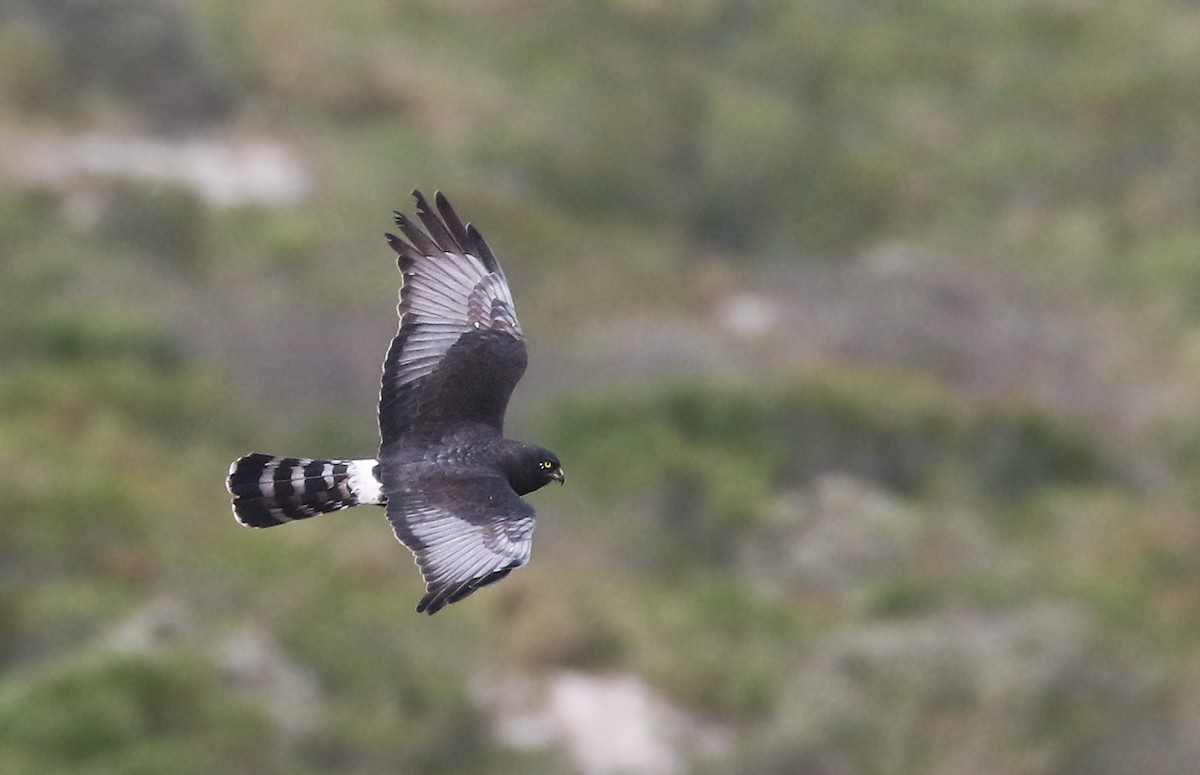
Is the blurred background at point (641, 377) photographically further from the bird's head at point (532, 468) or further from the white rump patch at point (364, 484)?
the white rump patch at point (364, 484)

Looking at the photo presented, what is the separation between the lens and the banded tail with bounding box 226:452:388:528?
588 inches

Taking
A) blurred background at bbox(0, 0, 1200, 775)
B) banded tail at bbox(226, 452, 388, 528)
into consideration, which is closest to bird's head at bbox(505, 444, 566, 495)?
banded tail at bbox(226, 452, 388, 528)

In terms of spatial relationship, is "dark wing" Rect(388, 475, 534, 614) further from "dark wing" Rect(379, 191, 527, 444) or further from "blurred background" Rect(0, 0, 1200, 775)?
"blurred background" Rect(0, 0, 1200, 775)

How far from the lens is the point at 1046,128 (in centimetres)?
7819

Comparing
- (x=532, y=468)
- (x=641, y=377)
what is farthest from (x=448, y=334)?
(x=641, y=377)

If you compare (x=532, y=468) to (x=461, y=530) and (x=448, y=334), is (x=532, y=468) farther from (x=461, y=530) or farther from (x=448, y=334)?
(x=448, y=334)

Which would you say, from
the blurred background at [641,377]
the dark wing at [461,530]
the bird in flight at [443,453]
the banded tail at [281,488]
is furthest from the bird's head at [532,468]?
the blurred background at [641,377]

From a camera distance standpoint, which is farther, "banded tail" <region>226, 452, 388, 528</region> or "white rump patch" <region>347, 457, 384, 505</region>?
"banded tail" <region>226, 452, 388, 528</region>

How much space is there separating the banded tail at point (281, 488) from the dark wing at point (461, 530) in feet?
0.96

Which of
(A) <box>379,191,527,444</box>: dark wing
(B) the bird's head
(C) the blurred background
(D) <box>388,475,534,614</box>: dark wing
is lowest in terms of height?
(D) <box>388,475,534,614</box>: dark wing

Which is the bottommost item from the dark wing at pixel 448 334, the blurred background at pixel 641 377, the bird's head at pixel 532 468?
the bird's head at pixel 532 468

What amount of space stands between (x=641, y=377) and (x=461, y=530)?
40.4 m

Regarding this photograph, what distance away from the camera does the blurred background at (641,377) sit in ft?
121

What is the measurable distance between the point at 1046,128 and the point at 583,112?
466 inches
